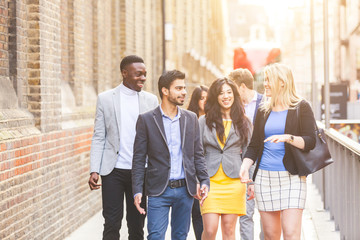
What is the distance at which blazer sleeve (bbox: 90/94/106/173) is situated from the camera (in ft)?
20.7

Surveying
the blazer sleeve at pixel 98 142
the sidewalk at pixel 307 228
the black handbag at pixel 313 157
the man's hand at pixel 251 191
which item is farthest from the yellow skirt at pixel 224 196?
the sidewalk at pixel 307 228

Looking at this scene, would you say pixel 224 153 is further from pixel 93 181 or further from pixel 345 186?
pixel 345 186

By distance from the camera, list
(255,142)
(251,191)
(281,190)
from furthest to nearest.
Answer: (251,191) < (255,142) < (281,190)

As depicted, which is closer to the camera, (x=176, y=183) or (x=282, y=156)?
(x=176, y=183)

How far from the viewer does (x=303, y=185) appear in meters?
5.55

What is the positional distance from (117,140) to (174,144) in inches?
42.2

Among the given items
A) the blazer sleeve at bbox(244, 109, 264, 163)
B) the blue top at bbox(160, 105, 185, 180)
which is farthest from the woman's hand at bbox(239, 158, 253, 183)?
the blue top at bbox(160, 105, 185, 180)

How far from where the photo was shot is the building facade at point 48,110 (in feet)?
22.6

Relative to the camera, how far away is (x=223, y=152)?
605 centimetres

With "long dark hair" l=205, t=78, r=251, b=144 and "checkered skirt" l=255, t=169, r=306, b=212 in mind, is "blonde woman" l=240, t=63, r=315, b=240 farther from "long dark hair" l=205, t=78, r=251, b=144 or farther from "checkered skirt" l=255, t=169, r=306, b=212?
"long dark hair" l=205, t=78, r=251, b=144

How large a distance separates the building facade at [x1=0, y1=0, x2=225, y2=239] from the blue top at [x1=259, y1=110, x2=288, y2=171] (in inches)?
92.7

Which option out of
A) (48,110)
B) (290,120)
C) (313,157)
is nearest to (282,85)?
(290,120)

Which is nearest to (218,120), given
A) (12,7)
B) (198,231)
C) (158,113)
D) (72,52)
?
(158,113)

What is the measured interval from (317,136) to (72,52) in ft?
17.7
